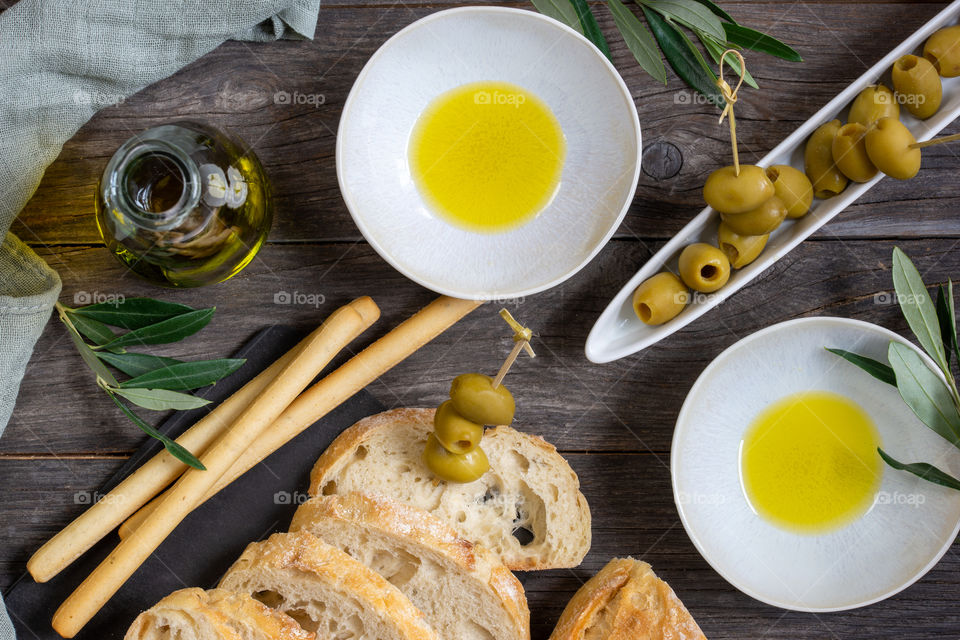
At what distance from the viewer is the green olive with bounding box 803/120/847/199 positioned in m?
1.50

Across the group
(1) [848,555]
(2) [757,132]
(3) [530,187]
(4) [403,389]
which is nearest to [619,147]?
(3) [530,187]

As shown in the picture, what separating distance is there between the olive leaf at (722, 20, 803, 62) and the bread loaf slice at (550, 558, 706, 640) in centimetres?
109

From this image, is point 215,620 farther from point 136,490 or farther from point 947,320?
point 947,320

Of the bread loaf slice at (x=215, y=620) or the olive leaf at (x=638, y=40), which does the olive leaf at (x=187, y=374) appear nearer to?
the bread loaf slice at (x=215, y=620)

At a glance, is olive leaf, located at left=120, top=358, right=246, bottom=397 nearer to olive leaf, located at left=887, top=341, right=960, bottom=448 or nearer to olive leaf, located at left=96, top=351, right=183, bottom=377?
→ olive leaf, located at left=96, top=351, right=183, bottom=377

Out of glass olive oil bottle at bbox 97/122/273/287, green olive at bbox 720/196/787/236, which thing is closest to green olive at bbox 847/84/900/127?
green olive at bbox 720/196/787/236

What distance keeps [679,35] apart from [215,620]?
147 centimetres

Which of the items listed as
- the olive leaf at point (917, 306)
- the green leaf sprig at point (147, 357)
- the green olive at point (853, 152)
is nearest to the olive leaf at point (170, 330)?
the green leaf sprig at point (147, 357)

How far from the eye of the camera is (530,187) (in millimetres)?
1566

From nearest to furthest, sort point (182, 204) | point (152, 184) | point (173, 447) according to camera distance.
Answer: point (182, 204), point (152, 184), point (173, 447)

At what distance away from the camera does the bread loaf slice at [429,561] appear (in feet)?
4.78

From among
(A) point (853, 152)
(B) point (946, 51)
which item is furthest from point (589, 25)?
(B) point (946, 51)

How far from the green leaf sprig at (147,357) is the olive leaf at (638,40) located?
3.30ft

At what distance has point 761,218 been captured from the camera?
1440 mm
